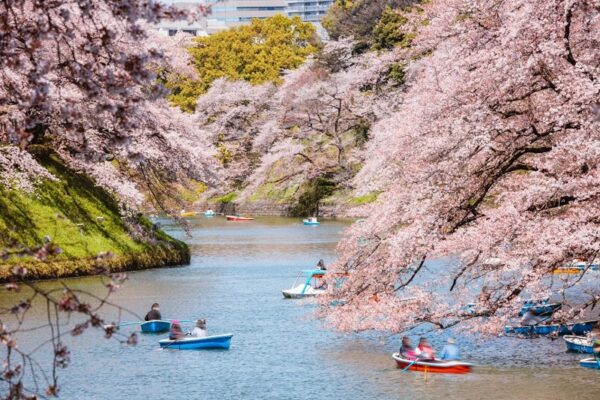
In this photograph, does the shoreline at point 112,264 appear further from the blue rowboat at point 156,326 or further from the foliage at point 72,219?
the blue rowboat at point 156,326

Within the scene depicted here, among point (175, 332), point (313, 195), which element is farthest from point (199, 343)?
point (313, 195)

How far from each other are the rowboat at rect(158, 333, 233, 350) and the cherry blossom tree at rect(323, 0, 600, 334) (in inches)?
122

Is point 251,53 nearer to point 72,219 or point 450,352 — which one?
point 72,219

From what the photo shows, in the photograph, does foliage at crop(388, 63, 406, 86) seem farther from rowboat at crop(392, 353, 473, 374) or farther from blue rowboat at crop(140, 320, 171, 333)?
rowboat at crop(392, 353, 473, 374)

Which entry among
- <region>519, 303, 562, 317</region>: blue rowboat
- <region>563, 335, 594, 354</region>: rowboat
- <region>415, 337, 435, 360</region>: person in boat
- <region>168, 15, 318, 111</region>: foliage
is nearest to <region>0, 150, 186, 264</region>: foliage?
<region>415, 337, 435, 360</region>: person in boat

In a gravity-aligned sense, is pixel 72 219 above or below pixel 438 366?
above

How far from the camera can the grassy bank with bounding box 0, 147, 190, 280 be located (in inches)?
1297

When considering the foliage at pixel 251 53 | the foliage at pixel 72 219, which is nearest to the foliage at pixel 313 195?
the foliage at pixel 251 53

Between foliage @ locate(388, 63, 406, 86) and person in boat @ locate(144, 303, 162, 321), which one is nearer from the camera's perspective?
person in boat @ locate(144, 303, 162, 321)

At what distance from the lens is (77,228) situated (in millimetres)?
34312

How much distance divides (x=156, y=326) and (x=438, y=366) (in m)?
8.64

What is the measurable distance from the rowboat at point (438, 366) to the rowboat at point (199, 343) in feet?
15.6

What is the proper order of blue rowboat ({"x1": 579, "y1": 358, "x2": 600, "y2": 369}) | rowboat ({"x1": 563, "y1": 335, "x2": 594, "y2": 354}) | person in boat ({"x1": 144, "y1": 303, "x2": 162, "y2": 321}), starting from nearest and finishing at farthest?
blue rowboat ({"x1": 579, "y1": 358, "x2": 600, "y2": 369}) → rowboat ({"x1": 563, "y1": 335, "x2": 594, "y2": 354}) → person in boat ({"x1": 144, "y1": 303, "x2": 162, "y2": 321})

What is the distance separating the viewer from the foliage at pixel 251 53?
279 feet
